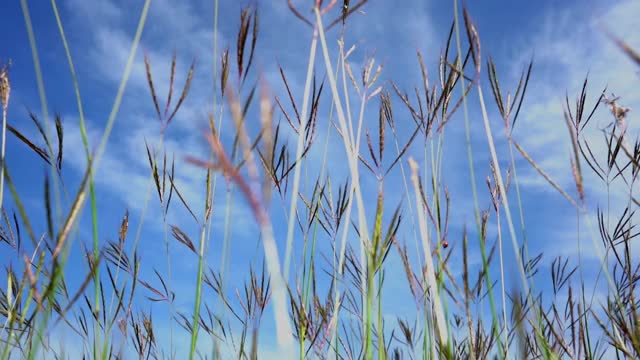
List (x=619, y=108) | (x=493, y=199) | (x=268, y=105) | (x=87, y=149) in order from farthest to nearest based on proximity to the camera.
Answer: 1. (x=493, y=199)
2. (x=619, y=108)
3. (x=87, y=149)
4. (x=268, y=105)

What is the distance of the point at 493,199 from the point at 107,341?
4.84 feet

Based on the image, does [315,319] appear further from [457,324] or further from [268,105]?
[457,324]

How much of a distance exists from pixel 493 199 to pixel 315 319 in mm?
952

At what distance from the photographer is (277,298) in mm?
631

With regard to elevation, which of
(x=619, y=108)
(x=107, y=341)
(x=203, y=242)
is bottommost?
(x=107, y=341)

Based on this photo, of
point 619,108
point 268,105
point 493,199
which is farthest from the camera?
point 493,199

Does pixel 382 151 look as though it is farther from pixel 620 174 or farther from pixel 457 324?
pixel 457 324

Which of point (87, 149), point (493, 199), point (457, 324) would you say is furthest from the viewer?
point (457, 324)

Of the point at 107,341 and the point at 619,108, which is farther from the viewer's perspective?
the point at 107,341

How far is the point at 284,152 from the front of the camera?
1.75 m

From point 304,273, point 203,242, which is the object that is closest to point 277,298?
point 203,242

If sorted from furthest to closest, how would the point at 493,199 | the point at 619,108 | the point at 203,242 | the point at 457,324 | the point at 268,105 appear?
the point at 457,324
the point at 493,199
the point at 203,242
the point at 619,108
the point at 268,105

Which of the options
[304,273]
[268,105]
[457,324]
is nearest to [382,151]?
[304,273]

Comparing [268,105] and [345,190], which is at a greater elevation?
[345,190]
